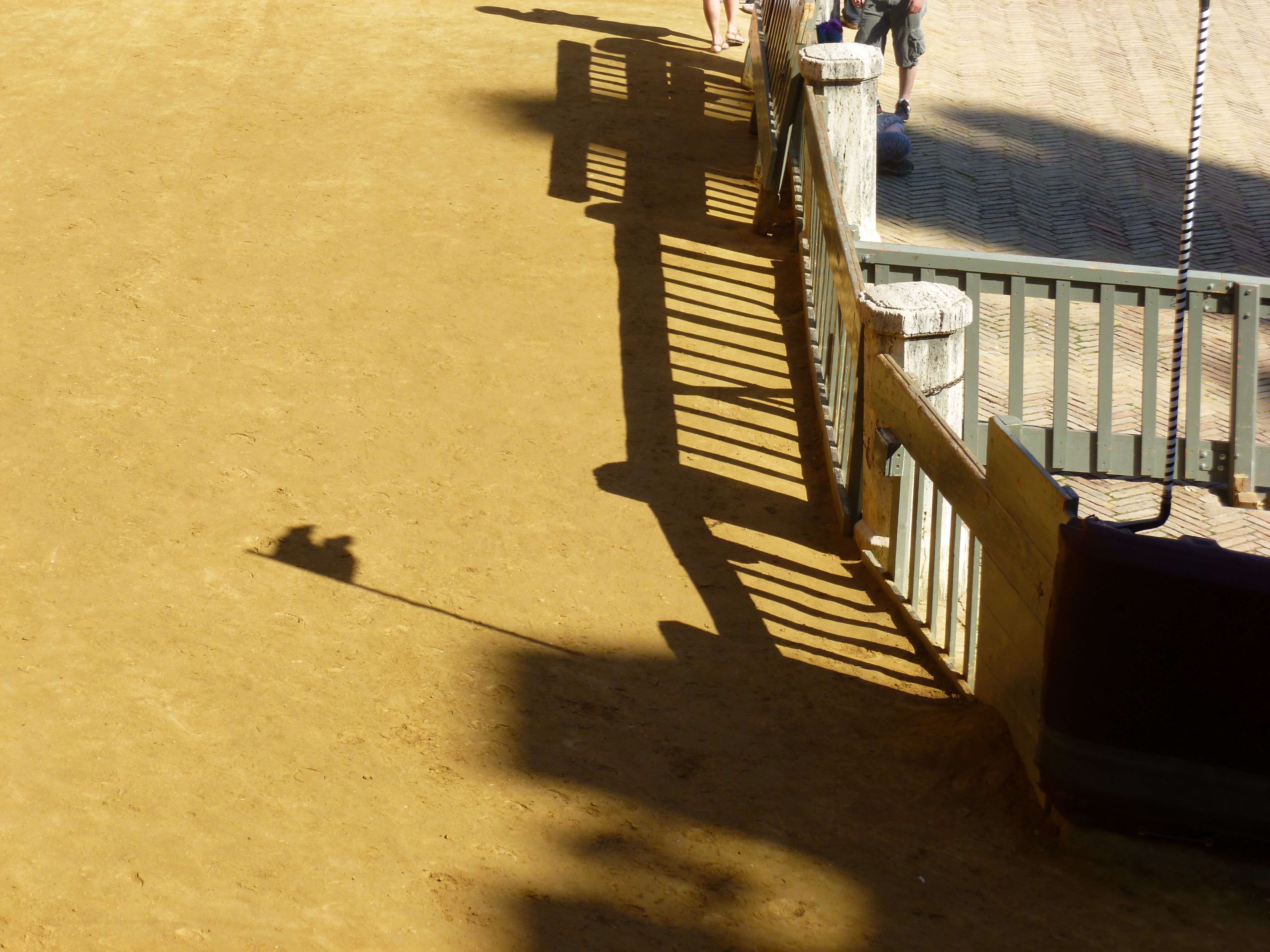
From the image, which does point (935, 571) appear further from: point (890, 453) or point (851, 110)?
point (851, 110)

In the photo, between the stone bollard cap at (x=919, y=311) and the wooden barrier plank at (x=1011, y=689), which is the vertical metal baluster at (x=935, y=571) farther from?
the stone bollard cap at (x=919, y=311)

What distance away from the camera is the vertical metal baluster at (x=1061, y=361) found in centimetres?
619

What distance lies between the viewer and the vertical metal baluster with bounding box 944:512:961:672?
4.33 m

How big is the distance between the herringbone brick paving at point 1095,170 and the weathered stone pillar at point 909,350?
2282 millimetres

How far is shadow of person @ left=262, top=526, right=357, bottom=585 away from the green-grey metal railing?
281 cm

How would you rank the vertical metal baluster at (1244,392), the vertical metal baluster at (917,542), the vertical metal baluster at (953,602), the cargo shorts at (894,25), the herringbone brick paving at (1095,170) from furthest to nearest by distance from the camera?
the cargo shorts at (894,25)
the herringbone brick paving at (1095,170)
the vertical metal baluster at (1244,392)
the vertical metal baluster at (917,542)
the vertical metal baluster at (953,602)

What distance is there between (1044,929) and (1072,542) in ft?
3.31

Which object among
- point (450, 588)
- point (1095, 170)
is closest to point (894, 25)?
point (1095, 170)

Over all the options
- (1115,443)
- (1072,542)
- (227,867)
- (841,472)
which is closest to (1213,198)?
(1115,443)

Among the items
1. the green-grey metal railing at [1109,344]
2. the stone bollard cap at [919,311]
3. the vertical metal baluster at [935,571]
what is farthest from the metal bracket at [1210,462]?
the stone bollard cap at [919,311]

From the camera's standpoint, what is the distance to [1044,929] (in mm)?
3322

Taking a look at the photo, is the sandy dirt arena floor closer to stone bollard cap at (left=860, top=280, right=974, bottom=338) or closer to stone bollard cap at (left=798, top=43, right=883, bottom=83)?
stone bollard cap at (left=860, top=280, right=974, bottom=338)

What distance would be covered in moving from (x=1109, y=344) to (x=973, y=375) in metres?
0.66

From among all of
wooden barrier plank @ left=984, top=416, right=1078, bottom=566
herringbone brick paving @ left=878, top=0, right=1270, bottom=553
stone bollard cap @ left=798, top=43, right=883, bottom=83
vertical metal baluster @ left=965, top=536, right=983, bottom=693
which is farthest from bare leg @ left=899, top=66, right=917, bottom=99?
wooden barrier plank @ left=984, top=416, right=1078, bottom=566
